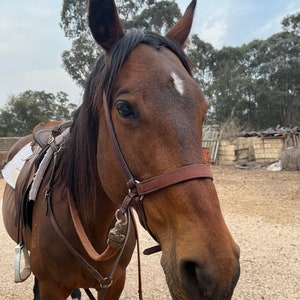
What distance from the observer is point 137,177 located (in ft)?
4.43

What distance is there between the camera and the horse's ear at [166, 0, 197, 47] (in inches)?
74.2

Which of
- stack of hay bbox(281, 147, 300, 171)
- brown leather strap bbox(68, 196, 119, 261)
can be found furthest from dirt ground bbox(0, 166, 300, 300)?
stack of hay bbox(281, 147, 300, 171)

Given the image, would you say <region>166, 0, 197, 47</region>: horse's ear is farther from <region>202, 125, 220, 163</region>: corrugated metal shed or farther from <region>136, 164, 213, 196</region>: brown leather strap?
<region>202, 125, 220, 163</region>: corrugated metal shed

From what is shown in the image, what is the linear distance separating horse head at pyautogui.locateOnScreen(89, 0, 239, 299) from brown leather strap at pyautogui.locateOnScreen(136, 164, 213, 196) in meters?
0.02

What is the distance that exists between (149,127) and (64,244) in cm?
113

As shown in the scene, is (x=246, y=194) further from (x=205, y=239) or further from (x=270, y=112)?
(x=270, y=112)

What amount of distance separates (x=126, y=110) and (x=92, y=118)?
1.44 feet

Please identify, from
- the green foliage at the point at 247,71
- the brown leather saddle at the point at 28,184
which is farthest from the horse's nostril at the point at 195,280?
the green foliage at the point at 247,71

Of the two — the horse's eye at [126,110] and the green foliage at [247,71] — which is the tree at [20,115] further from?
the horse's eye at [126,110]

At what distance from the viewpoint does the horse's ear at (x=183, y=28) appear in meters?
1.88

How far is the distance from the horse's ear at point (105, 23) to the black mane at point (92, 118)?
0.19 ft

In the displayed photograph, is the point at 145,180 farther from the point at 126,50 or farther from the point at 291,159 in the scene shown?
the point at 291,159

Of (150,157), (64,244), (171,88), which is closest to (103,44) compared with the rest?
(171,88)

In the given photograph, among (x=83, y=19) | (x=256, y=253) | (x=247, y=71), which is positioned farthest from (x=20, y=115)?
(x=256, y=253)
